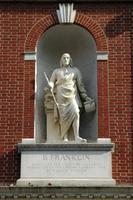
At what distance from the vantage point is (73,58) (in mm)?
17562

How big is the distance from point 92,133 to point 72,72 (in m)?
1.63

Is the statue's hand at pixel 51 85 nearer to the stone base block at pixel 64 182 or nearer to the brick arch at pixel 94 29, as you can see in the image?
the brick arch at pixel 94 29

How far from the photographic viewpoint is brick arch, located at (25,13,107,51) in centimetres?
1675

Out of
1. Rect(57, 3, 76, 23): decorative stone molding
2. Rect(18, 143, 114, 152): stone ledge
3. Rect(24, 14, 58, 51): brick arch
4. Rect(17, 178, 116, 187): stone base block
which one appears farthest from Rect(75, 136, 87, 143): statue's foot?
Rect(57, 3, 76, 23): decorative stone molding

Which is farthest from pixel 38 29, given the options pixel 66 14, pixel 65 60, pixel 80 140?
pixel 80 140

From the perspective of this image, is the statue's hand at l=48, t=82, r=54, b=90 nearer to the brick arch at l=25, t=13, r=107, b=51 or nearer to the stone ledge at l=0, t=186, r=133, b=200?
the brick arch at l=25, t=13, r=107, b=51

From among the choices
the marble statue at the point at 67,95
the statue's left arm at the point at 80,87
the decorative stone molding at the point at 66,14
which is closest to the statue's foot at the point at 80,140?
the marble statue at the point at 67,95

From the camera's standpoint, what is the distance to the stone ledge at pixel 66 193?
14781 mm

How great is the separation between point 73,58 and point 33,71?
1501 millimetres

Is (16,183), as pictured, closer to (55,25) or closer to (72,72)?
(72,72)

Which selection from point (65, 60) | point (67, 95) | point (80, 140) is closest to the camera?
point (80, 140)

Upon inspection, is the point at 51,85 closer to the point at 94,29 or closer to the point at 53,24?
the point at 53,24

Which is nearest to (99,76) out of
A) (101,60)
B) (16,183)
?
(101,60)

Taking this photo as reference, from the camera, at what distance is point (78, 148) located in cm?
1562
